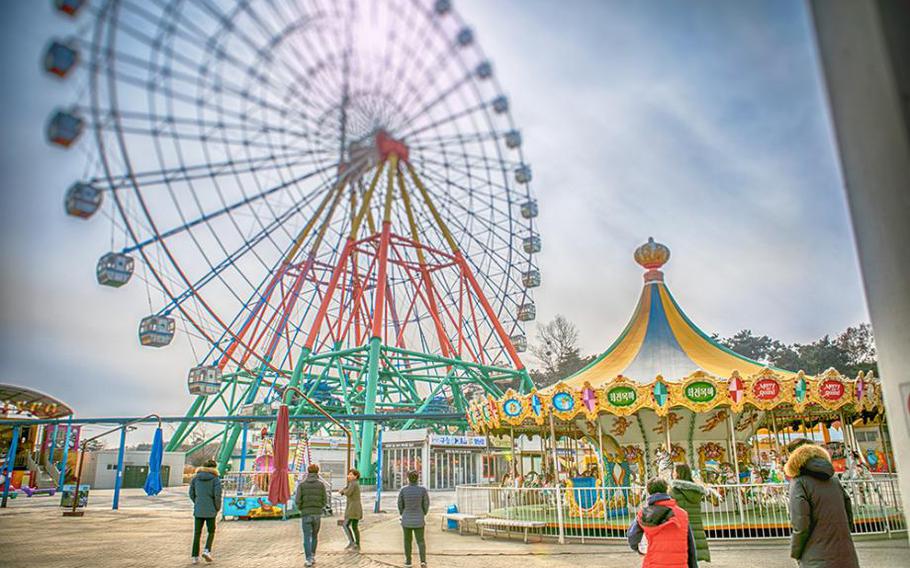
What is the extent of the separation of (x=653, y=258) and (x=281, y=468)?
9.56 metres

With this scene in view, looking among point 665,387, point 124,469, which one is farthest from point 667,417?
point 124,469

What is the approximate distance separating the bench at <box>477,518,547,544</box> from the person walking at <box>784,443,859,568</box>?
7869 millimetres

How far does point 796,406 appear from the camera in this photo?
1182 cm

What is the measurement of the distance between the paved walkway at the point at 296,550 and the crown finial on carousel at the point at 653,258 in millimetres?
6786

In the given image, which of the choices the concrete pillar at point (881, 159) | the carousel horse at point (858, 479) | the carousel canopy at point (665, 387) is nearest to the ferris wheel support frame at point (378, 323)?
the carousel canopy at point (665, 387)

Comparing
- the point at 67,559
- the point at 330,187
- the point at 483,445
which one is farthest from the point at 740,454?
the point at 483,445

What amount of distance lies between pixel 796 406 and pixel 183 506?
63.2 ft

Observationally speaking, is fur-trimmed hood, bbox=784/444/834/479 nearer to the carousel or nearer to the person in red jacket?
the person in red jacket

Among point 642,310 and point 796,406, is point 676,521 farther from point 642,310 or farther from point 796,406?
point 642,310

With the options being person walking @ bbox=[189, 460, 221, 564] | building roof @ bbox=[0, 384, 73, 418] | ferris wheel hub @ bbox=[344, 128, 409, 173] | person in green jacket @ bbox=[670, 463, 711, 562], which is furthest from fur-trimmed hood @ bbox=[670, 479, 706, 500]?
building roof @ bbox=[0, 384, 73, 418]

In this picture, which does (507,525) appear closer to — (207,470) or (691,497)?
(207,470)

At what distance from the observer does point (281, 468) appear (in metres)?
11.1

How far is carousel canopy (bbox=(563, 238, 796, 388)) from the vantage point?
1323 cm

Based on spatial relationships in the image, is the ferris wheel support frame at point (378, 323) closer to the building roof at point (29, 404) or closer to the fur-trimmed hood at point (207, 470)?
the building roof at point (29, 404)
